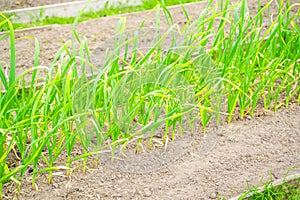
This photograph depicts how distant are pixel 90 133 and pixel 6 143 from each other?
18.4 inches

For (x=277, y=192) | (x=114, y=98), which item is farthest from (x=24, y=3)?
(x=277, y=192)

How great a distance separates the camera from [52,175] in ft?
8.29

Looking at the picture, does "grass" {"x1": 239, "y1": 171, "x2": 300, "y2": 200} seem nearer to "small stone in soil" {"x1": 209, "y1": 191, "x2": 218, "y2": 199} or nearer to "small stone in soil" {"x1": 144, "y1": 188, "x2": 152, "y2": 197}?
"small stone in soil" {"x1": 209, "y1": 191, "x2": 218, "y2": 199}

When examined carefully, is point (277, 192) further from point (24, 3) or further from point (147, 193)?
point (24, 3)

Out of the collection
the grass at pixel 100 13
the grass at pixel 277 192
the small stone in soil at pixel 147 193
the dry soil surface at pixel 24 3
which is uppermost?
the dry soil surface at pixel 24 3

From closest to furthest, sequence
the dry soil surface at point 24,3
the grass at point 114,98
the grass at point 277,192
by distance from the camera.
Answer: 1. the grass at point 114,98
2. the grass at point 277,192
3. the dry soil surface at point 24,3

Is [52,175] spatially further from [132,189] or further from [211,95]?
[211,95]

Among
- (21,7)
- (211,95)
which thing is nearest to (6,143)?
(211,95)

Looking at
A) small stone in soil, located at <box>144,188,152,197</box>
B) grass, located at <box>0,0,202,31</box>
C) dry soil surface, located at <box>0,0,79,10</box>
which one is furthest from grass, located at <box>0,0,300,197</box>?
dry soil surface, located at <box>0,0,79,10</box>

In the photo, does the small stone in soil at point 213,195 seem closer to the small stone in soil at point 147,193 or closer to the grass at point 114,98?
the small stone in soil at point 147,193

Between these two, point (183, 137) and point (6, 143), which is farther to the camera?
point (183, 137)

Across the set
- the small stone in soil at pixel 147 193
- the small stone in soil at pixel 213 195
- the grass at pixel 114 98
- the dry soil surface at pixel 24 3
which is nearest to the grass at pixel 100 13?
the dry soil surface at pixel 24 3

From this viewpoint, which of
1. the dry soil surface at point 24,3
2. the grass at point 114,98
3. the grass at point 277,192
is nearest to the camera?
Result: the grass at point 114,98

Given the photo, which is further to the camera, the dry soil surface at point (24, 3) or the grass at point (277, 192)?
the dry soil surface at point (24, 3)
